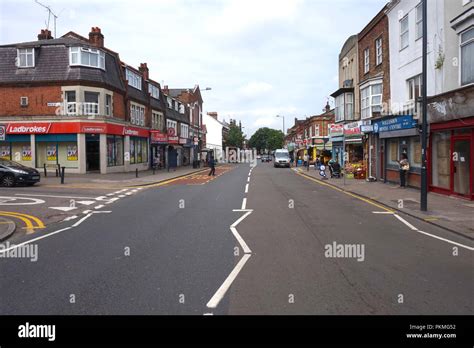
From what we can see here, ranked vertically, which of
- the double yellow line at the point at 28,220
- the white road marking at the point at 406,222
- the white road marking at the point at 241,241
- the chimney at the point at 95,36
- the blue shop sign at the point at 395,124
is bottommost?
the white road marking at the point at 406,222

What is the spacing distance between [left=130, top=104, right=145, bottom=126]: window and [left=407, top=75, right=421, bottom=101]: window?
2491 cm

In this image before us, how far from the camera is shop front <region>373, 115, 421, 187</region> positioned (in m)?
19.4

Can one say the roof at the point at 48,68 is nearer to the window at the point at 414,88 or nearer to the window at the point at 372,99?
the window at the point at 372,99

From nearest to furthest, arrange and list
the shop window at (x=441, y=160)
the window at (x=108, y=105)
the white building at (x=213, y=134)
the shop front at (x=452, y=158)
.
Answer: the shop front at (x=452, y=158) < the shop window at (x=441, y=160) < the window at (x=108, y=105) < the white building at (x=213, y=134)

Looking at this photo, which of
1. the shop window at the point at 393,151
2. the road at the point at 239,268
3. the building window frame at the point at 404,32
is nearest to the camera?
the road at the point at 239,268

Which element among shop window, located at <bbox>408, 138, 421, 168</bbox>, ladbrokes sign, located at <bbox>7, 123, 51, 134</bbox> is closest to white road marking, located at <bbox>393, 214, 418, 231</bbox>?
shop window, located at <bbox>408, 138, 421, 168</bbox>

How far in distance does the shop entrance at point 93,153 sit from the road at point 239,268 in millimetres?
20661

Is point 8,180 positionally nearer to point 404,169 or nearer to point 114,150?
point 114,150

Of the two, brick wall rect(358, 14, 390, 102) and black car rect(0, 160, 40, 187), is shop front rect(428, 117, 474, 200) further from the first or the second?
black car rect(0, 160, 40, 187)

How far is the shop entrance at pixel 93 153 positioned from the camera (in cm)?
3080

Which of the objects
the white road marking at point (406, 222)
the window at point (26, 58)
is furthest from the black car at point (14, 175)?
the white road marking at point (406, 222)

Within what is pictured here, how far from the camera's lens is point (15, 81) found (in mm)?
30562
